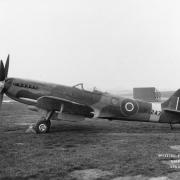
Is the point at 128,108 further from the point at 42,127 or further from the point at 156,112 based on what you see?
the point at 42,127

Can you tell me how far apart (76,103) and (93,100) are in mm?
990

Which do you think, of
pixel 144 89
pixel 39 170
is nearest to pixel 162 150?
pixel 39 170

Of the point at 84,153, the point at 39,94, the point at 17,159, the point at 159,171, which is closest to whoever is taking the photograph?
the point at 159,171

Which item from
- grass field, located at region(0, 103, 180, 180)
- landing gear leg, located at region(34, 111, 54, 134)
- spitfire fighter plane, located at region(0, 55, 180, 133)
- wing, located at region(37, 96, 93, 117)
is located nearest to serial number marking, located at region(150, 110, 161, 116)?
spitfire fighter plane, located at region(0, 55, 180, 133)

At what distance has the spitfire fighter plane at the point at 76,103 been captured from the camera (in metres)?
10.2

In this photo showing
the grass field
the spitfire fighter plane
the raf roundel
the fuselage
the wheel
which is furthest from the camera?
the raf roundel

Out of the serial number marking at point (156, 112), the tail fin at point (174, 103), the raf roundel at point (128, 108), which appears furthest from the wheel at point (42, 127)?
the tail fin at point (174, 103)

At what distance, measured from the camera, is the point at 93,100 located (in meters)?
10.9

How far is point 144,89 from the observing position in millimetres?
39219

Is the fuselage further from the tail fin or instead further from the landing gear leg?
the landing gear leg

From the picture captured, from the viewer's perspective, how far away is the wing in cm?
983

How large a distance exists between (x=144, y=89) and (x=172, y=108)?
92.7ft

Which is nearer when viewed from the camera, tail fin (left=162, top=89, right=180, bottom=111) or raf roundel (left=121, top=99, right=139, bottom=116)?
raf roundel (left=121, top=99, right=139, bottom=116)

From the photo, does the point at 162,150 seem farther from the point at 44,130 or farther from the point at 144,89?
the point at 144,89
